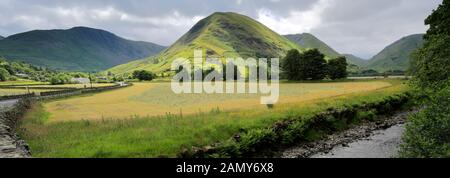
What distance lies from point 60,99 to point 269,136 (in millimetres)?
77148

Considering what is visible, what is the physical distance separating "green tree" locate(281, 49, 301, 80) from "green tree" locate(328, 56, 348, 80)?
43.5 ft

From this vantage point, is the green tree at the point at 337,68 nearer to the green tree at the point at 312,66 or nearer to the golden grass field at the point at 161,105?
the green tree at the point at 312,66

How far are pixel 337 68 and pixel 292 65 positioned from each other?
60.5ft

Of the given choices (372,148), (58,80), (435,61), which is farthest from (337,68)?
(58,80)

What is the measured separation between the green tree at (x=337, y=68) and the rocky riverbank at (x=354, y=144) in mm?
99295

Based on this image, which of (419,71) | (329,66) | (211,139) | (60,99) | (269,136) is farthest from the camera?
Result: (329,66)

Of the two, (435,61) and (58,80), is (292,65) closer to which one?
(435,61)

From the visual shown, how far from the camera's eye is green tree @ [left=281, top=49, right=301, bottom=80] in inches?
5531

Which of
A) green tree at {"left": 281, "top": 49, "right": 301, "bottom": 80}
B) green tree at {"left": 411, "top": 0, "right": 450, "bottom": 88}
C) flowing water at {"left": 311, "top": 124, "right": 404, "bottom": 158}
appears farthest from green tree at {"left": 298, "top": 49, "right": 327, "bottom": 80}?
flowing water at {"left": 311, "top": 124, "right": 404, "bottom": 158}

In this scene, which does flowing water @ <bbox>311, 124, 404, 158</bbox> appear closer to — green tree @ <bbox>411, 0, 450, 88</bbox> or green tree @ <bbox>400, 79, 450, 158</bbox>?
green tree @ <bbox>400, 79, 450, 158</bbox>
